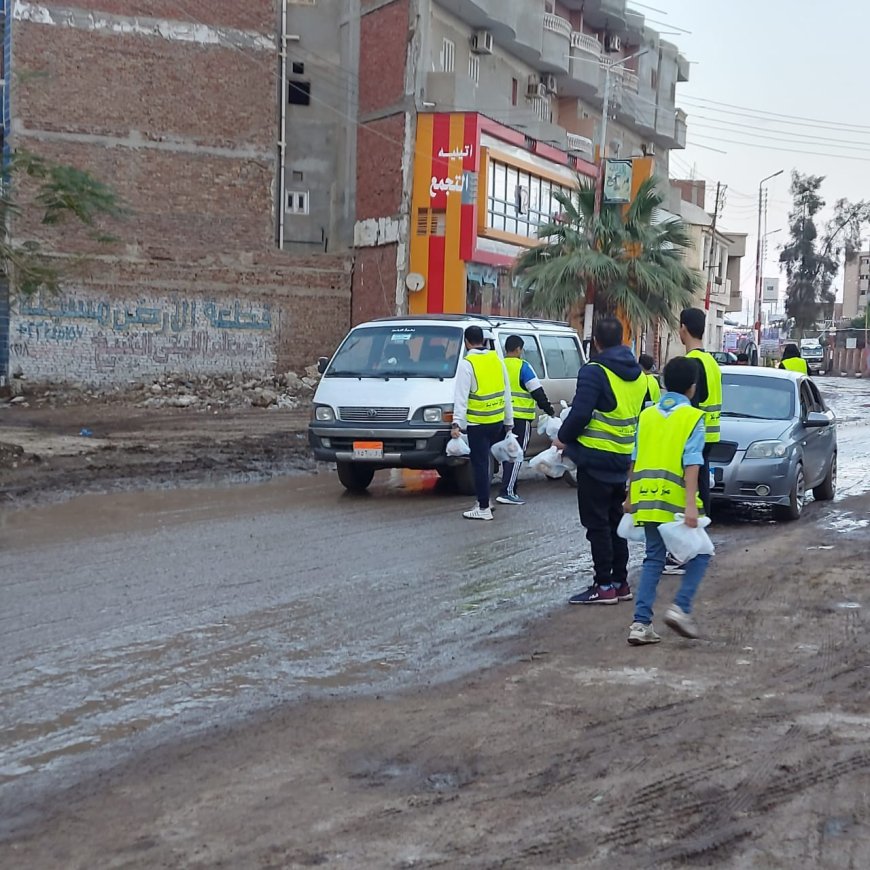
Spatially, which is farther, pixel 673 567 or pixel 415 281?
pixel 415 281

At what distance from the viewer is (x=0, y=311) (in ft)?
108

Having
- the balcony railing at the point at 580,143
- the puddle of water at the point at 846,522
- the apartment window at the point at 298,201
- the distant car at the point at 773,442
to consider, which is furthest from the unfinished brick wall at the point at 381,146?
the puddle of water at the point at 846,522

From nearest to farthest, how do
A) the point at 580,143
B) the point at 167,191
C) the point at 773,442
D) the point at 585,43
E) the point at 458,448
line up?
the point at 773,442, the point at 458,448, the point at 167,191, the point at 580,143, the point at 585,43

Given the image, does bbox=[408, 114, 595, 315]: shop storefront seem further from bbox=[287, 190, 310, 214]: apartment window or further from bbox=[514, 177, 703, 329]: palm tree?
bbox=[287, 190, 310, 214]: apartment window

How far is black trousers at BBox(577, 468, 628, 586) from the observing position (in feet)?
27.1

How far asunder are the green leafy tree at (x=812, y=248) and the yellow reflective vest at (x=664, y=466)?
287ft

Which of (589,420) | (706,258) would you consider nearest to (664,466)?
(589,420)

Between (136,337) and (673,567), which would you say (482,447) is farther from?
(136,337)

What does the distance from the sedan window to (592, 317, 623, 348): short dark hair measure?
200 inches

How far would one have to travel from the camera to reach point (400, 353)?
14.4 metres

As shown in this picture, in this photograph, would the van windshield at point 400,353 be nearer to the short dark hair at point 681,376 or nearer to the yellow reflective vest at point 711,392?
the yellow reflective vest at point 711,392

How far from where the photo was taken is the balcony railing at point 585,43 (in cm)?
4875

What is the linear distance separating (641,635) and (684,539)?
63 cm

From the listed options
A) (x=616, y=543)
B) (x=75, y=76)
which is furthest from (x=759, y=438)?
(x=75, y=76)
